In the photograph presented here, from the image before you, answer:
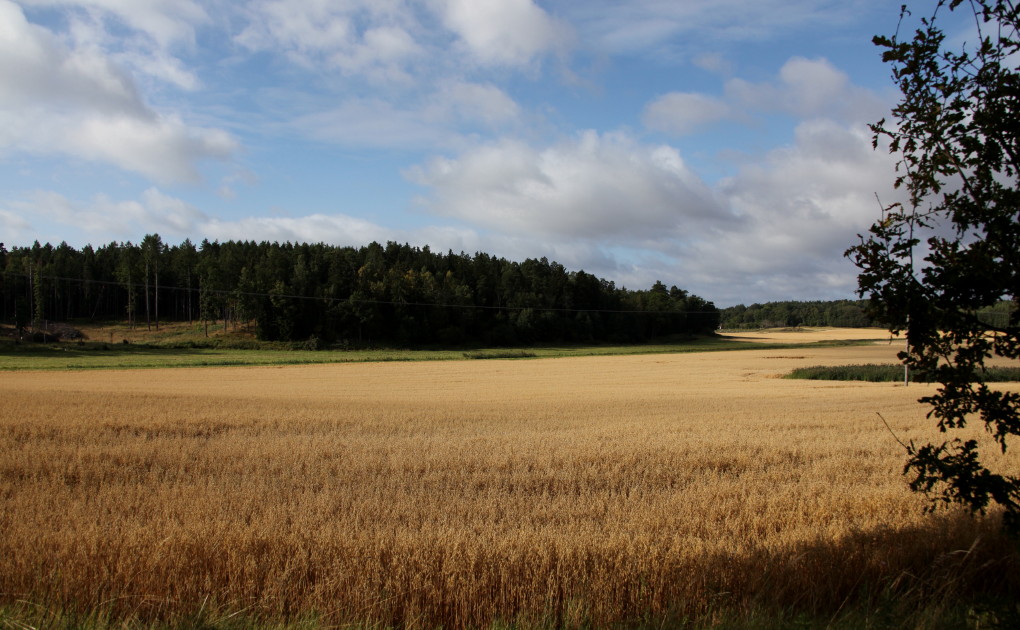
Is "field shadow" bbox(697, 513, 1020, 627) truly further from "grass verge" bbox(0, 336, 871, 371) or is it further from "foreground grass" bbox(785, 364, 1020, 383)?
"grass verge" bbox(0, 336, 871, 371)

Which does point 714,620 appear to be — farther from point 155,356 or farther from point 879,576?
point 155,356

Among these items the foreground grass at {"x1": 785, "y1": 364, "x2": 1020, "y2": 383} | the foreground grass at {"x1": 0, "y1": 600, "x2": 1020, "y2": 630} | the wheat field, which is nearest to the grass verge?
the foreground grass at {"x1": 785, "y1": 364, "x2": 1020, "y2": 383}

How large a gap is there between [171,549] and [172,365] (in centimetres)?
6339

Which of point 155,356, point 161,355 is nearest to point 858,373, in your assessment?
point 155,356

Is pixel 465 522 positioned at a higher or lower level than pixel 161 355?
higher

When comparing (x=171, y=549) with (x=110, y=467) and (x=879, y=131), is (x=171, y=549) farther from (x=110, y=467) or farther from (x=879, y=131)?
(x=879, y=131)

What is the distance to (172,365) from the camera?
6284cm

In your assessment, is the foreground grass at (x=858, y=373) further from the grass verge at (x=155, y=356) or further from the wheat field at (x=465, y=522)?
the grass verge at (x=155, y=356)

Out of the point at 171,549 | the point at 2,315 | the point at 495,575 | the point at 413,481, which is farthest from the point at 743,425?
the point at 2,315

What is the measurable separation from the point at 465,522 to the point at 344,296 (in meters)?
108

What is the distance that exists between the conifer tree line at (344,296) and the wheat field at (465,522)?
86.7 meters

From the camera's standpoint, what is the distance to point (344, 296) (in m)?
112

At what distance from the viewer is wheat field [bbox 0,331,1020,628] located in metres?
5.79

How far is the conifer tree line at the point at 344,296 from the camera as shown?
107 metres
